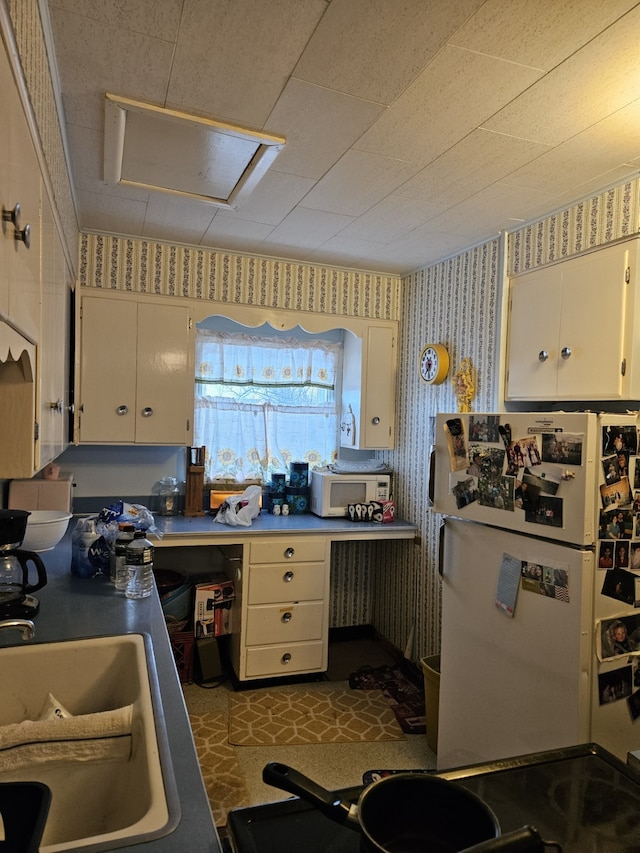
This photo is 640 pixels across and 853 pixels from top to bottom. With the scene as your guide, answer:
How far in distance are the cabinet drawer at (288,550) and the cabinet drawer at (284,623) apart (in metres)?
0.26

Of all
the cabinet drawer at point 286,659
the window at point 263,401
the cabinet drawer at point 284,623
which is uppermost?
the window at point 263,401

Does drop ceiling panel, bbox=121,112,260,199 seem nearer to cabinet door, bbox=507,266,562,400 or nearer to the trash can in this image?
cabinet door, bbox=507,266,562,400

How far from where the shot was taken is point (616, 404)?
85.1 inches

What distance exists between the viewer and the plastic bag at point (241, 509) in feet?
9.89

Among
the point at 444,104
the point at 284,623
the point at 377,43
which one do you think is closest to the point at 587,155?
the point at 444,104

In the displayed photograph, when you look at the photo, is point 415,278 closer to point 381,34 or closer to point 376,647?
point 381,34

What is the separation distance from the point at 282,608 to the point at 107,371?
5.36 feet

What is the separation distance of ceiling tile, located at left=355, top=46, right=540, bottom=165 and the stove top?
157 centimetres

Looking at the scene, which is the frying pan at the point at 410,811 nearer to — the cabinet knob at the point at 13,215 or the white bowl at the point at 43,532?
the cabinet knob at the point at 13,215

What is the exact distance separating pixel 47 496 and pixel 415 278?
2461 millimetres

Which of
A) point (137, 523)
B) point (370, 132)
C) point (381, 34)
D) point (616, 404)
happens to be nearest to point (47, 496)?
point (137, 523)

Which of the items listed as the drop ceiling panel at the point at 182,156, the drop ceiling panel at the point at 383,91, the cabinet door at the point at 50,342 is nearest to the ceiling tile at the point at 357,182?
the drop ceiling panel at the point at 383,91

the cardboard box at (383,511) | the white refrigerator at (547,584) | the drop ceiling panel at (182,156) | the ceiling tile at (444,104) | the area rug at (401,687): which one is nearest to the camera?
the ceiling tile at (444,104)

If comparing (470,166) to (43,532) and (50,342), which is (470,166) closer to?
(50,342)
